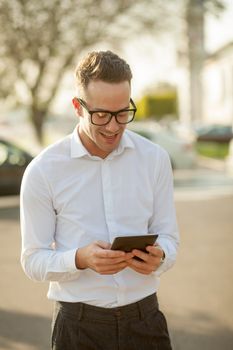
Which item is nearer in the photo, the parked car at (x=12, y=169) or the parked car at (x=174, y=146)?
the parked car at (x=12, y=169)

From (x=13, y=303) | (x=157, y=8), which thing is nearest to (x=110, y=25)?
(x=157, y=8)

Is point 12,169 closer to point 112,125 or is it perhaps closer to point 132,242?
point 112,125

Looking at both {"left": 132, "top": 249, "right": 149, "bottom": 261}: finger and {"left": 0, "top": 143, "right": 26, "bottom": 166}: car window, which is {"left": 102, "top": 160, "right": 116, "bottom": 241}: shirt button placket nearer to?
{"left": 132, "top": 249, "right": 149, "bottom": 261}: finger

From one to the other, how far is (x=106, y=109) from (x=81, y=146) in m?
0.18

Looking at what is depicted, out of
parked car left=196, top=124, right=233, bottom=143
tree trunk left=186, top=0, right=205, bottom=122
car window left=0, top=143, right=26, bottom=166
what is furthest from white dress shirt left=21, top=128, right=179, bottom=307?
parked car left=196, top=124, right=233, bottom=143

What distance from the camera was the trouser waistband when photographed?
236 cm

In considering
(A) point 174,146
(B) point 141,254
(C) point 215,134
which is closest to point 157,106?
(C) point 215,134

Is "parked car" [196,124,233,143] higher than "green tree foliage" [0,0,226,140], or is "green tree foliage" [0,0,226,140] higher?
"green tree foliage" [0,0,226,140]

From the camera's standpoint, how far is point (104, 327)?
2.36 m

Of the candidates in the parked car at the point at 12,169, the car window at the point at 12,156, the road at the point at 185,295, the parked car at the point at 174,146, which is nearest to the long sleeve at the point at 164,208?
the road at the point at 185,295

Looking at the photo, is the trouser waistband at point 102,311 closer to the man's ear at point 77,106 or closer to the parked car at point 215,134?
the man's ear at point 77,106

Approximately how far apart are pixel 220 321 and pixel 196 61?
2051 centimetres

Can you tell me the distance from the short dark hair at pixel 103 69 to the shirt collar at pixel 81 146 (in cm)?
22

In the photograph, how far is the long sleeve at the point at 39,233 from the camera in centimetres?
232
